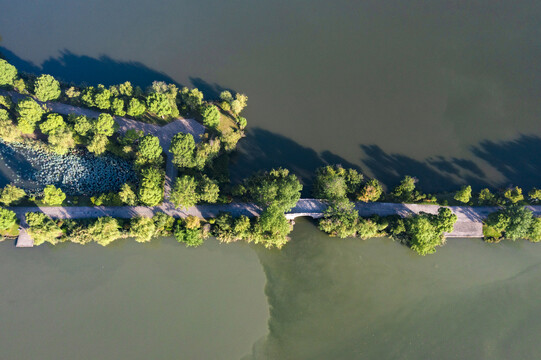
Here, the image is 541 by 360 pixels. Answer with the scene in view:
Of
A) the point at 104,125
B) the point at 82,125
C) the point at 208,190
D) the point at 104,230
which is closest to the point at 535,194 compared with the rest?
the point at 208,190

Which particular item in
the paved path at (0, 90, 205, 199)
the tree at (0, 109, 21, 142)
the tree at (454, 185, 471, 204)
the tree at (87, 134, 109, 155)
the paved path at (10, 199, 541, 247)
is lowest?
the paved path at (10, 199, 541, 247)

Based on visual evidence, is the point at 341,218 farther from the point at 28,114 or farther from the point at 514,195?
the point at 28,114

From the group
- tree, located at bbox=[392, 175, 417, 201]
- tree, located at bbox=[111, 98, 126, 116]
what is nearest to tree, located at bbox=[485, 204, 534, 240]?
tree, located at bbox=[392, 175, 417, 201]

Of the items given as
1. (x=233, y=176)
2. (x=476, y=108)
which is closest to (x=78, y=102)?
(x=233, y=176)

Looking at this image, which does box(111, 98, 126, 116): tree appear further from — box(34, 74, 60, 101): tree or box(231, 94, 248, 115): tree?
box(231, 94, 248, 115): tree

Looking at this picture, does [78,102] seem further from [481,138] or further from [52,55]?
[481,138]

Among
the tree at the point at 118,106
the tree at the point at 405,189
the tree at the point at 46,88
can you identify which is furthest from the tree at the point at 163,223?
the tree at the point at 405,189

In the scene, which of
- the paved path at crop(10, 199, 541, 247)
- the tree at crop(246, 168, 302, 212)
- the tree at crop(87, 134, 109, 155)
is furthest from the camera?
the paved path at crop(10, 199, 541, 247)
